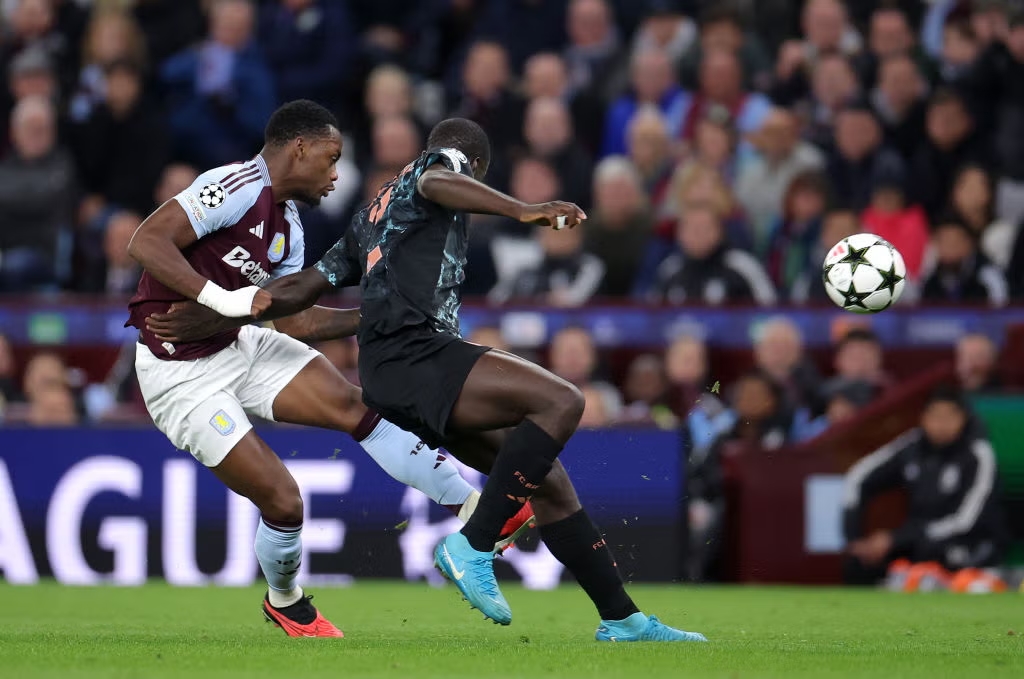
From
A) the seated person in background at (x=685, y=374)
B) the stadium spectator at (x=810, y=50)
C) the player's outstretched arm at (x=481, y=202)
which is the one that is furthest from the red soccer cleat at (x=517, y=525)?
the stadium spectator at (x=810, y=50)

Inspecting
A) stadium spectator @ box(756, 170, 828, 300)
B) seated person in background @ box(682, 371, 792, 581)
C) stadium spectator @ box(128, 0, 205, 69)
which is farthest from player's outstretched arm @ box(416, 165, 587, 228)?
stadium spectator @ box(128, 0, 205, 69)

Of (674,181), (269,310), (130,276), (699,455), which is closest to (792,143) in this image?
(674,181)

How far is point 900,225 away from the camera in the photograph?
44.5ft

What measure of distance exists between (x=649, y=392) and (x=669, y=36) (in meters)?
4.44

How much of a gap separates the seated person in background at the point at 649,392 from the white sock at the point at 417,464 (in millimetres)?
4200

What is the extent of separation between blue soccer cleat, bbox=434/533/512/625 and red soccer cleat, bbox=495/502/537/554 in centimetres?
40

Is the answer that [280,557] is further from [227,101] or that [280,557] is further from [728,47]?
[728,47]

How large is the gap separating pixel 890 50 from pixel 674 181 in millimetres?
2414

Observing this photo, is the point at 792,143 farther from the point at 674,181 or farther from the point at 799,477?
the point at 799,477

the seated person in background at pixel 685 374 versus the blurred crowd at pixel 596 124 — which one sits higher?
Result: the blurred crowd at pixel 596 124

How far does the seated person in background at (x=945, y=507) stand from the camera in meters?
11.9

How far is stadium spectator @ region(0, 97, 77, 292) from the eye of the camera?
14.3m

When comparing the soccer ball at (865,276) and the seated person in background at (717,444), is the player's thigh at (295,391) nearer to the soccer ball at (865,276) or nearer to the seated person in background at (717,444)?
the soccer ball at (865,276)

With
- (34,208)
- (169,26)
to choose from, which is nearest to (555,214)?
(34,208)
